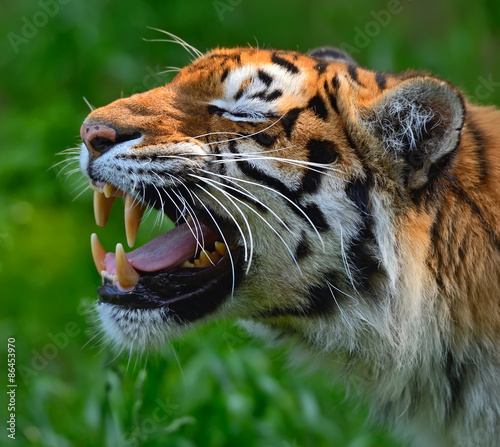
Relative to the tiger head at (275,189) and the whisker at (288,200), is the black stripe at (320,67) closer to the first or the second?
the tiger head at (275,189)

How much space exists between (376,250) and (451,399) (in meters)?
0.56

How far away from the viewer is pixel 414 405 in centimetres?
250

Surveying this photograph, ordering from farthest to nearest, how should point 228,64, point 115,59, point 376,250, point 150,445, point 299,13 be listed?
point 299,13
point 115,59
point 150,445
point 228,64
point 376,250

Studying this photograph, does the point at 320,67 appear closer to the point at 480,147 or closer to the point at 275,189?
the point at 275,189

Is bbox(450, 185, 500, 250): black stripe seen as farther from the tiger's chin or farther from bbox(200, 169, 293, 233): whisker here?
the tiger's chin

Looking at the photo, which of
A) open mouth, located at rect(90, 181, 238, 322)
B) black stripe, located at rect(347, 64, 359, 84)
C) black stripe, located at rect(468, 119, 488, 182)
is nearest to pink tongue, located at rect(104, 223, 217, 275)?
open mouth, located at rect(90, 181, 238, 322)

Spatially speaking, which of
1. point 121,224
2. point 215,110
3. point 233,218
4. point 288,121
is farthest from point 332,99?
point 121,224

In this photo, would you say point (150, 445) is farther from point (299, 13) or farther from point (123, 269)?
point (299, 13)

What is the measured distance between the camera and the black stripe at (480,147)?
2359 mm

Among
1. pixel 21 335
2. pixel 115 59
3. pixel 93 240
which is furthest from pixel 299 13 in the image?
pixel 93 240

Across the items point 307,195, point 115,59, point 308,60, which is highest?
point 115,59

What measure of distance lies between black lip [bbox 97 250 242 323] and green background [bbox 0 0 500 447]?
29cm

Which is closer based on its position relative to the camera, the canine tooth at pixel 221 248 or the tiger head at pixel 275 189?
the tiger head at pixel 275 189

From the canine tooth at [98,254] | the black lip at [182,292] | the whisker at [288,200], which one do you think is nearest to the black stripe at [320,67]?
the whisker at [288,200]
